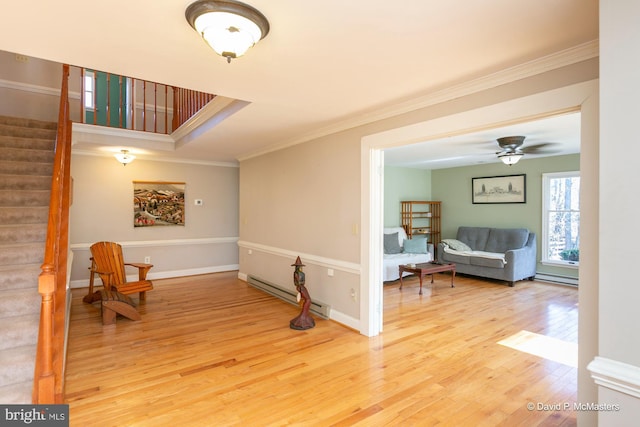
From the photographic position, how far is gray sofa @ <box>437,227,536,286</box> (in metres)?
6.29

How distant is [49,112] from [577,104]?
719 cm

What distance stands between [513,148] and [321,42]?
14.0ft

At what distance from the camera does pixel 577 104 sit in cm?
215

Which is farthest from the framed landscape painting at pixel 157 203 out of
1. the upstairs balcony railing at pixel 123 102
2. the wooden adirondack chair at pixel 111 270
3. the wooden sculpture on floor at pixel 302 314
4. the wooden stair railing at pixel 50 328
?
the wooden stair railing at pixel 50 328

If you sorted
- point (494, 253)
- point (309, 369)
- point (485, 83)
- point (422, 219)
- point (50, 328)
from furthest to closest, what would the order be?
point (422, 219) → point (494, 253) → point (309, 369) → point (485, 83) → point (50, 328)

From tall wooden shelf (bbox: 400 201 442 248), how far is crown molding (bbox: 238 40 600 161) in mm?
4514

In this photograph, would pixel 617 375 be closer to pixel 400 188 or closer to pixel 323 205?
pixel 323 205

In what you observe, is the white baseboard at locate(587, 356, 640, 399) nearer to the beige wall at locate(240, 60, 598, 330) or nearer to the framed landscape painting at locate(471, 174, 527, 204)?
the beige wall at locate(240, 60, 598, 330)

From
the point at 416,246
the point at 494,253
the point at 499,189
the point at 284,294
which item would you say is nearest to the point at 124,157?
the point at 284,294

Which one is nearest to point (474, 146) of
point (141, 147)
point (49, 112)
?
point (141, 147)

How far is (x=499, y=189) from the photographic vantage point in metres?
7.42

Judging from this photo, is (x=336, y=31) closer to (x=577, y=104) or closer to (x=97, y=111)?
(x=577, y=104)

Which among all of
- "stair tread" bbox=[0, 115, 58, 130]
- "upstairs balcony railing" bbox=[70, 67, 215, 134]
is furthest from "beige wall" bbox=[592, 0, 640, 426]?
"stair tread" bbox=[0, 115, 58, 130]

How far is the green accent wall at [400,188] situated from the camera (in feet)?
25.9
